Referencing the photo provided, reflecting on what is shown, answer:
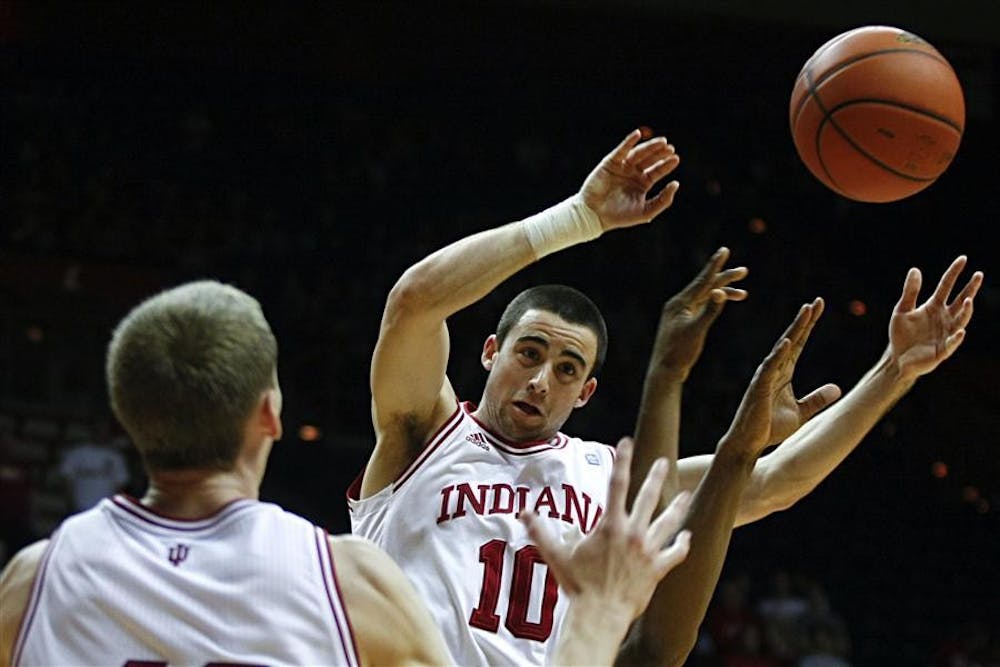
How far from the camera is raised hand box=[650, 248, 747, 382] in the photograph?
365 centimetres

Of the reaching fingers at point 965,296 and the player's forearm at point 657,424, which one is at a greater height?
the reaching fingers at point 965,296

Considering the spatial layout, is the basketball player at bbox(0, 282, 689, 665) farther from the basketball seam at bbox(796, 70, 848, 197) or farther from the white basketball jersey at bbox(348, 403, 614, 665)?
the basketball seam at bbox(796, 70, 848, 197)

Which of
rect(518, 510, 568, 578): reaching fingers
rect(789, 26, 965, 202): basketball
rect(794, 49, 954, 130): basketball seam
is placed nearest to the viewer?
rect(518, 510, 568, 578): reaching fingers

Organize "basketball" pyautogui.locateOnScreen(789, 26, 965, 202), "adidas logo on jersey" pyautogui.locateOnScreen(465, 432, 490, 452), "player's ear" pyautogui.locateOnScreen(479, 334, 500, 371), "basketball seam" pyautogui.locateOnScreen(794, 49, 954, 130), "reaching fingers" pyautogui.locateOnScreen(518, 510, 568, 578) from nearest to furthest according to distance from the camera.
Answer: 1. "reaching fingers" pyautogui.locateOnScreen(518, 510, 568, 578)
2. "adidas logo on jersey" pyautogui.locateOnScreen(465, 432, 490, 452)
3. "player's ear" pyautogui.locateOnScreen(479, 334, 500, 371)
4. "basketball" pyautogui.locateOnScreen(789, 26, 965, 202)
5. "basketball seam" pyautogui.locateOnScreen(794, 49, 954, 130)

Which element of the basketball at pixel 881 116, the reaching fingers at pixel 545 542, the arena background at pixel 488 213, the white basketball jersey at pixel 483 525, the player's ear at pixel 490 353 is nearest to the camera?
the reaching fingers at pixel 545 542

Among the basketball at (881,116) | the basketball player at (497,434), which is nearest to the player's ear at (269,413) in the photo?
the basketball player at (497,434)

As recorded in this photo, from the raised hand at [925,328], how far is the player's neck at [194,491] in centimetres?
248

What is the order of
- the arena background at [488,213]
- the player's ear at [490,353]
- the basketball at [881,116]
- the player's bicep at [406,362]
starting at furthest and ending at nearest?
the arena background at [488,213]
the basketball at [881,116]
the player's ear at [490,353]
the player's bicep at [406,362]

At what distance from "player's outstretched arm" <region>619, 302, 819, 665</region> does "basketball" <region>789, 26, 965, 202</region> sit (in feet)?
3.18

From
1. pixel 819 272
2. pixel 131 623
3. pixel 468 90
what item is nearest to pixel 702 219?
pixel 819 272

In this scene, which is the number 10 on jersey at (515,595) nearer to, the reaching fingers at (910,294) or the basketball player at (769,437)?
the basketball player at (769,437)

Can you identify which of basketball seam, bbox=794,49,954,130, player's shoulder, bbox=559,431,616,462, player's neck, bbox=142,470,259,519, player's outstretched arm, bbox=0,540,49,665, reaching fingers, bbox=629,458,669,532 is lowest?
player's outstretched arm, bbox=0,540,49,665

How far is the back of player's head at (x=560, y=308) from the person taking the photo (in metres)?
4.11

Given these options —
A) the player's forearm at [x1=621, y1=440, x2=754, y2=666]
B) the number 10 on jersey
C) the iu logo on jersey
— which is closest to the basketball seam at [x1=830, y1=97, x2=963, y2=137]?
the player's forearm at [x1=621, y1=440, x2=754, y2=666]
